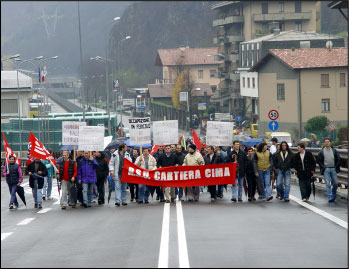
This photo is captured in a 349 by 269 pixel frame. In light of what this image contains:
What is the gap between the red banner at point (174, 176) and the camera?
70.3ft

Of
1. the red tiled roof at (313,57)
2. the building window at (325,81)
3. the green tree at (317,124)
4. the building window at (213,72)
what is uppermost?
the building window at (213,72)

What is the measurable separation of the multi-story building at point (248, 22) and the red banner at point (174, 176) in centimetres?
6992

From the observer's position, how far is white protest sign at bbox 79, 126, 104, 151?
74.3ft

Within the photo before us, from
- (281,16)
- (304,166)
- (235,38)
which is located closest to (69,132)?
(304,166)

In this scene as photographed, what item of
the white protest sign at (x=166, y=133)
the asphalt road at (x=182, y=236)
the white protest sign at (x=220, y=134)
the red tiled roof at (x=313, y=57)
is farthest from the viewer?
the red tiled roof at (x=313, y=57)

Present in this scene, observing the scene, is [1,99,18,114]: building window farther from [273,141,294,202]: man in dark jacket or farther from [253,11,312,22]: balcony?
[273,141,294,202]: man in dark jacket

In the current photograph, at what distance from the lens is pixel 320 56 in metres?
72.0

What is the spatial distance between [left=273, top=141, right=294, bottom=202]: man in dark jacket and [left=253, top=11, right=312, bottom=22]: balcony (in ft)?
249

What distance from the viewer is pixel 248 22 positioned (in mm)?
97375

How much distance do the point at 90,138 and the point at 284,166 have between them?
528 centimetres

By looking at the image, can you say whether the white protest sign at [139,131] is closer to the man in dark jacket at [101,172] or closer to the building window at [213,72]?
the man in dark jacket at [101,172]

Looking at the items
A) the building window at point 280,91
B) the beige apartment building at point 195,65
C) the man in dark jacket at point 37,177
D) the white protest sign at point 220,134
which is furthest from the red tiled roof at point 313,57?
the man in dark jacket at point 37,177

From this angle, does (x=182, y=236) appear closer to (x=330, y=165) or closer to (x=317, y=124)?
(x=330, y=165)

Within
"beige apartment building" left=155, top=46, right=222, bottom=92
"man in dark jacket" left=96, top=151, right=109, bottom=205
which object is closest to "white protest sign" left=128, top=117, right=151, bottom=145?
"man in dark jacket" left=96, top=151, right=109, bottom=205
